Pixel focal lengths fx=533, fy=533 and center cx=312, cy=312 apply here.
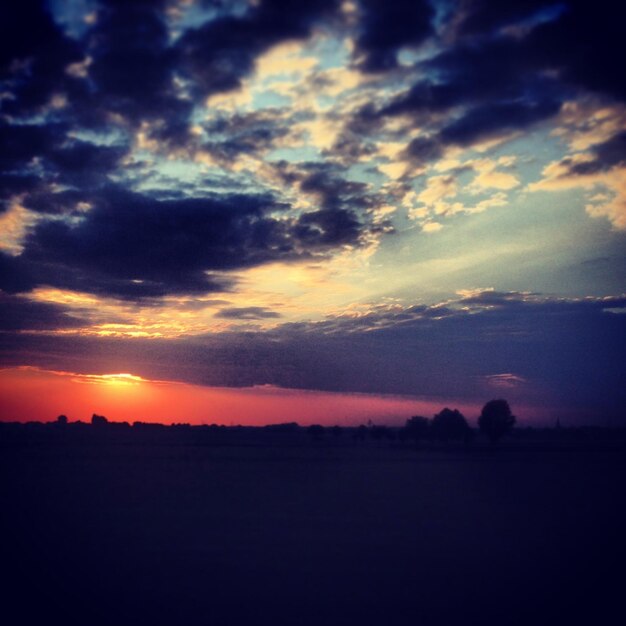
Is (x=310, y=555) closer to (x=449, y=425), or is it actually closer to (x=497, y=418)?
(x=497, y=418)

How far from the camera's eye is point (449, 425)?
11306 centimetres

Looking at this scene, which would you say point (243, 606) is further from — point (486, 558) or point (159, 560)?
point (486, 558)

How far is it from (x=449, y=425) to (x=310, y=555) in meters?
103

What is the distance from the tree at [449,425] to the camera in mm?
111750

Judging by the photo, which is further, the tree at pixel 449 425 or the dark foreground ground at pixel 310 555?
the tree at pixel 449 425

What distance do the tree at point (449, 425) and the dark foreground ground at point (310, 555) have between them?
273 ft

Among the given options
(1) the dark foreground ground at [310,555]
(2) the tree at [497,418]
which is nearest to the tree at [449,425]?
(2) the tree at [497,418]

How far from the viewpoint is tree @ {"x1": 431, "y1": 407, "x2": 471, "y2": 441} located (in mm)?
111750

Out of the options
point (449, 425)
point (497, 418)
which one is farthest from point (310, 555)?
point (449, 425)

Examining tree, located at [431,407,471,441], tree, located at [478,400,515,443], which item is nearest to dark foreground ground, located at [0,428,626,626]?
tree, located at [478,400,515,443]

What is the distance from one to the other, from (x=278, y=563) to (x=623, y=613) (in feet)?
28.0

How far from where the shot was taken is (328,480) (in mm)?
34562

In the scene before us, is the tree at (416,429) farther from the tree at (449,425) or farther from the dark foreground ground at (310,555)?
the dark foreground ground at (310,555)

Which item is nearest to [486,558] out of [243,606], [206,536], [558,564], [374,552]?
[558,564]
